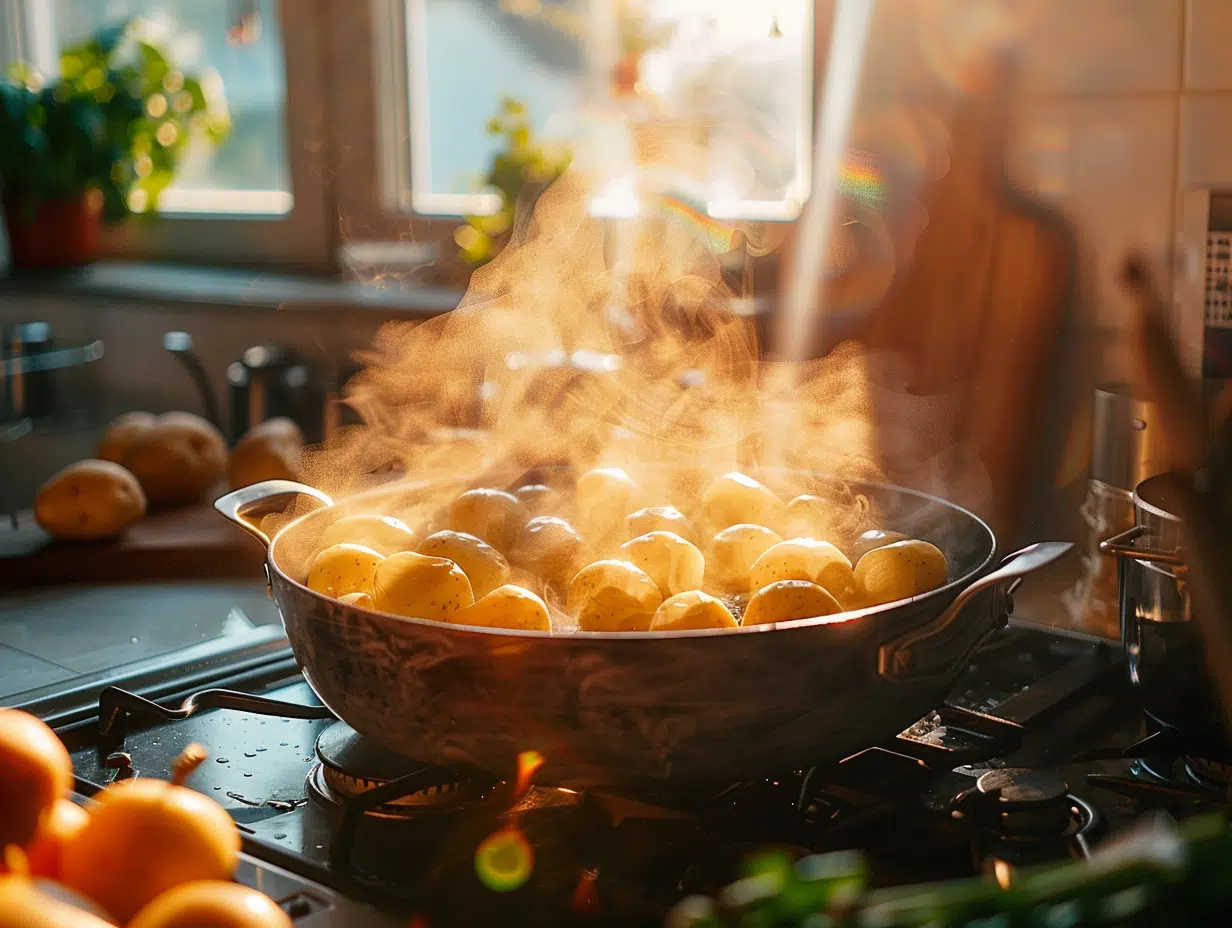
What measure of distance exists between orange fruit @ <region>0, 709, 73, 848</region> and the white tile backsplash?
1.25 m

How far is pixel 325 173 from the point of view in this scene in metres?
2.48

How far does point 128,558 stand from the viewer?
53.4 inches

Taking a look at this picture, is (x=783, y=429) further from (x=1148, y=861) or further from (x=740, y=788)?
(x=1148, y=861)

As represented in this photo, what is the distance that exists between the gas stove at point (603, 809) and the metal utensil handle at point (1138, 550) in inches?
4.4

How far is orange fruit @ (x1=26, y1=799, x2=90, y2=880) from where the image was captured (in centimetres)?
54

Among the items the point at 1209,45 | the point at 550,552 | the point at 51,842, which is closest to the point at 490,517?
the point at 550,552

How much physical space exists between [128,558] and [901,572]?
88 centimetres

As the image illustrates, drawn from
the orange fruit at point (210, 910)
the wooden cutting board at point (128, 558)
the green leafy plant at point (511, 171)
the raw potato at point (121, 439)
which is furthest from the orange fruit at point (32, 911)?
the green leafy plant at point (511, 171)

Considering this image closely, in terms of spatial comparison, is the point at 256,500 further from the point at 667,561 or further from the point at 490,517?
→ the point at 667,561

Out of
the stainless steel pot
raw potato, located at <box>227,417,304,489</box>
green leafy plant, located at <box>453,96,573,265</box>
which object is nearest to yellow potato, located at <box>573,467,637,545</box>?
the stainless steel pot

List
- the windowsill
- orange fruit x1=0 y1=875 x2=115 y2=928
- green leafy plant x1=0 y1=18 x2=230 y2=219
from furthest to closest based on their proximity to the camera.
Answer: green leafy plant x1=0 y1=18 x2=230 y2=219 < the windowsill < orange fruit x1=0 y1=875 x2=115 y2=928

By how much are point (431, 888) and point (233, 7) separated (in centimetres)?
237

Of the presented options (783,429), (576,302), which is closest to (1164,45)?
(783,429)

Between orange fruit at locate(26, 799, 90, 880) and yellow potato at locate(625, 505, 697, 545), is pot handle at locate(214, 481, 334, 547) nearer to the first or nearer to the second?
yellow potato at locate(625, 505, 697, 545)
